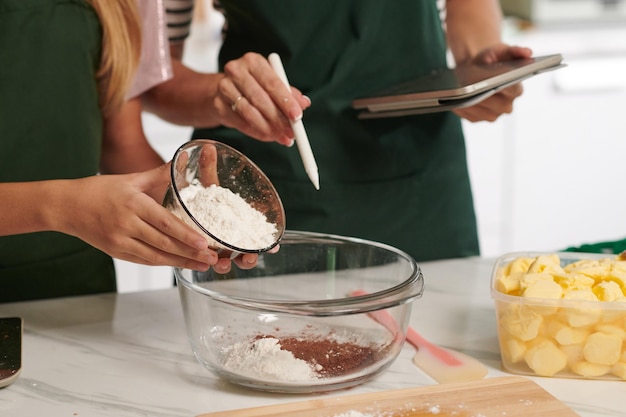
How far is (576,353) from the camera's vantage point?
84cm

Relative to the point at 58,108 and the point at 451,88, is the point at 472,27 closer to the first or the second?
the point at 451,88

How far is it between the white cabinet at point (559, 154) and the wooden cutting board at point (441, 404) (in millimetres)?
1807

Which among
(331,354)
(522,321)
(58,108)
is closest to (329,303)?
(331,354)

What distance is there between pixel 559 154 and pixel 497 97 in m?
1.42

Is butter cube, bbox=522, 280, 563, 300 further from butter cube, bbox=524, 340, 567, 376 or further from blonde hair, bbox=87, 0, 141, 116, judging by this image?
blonde hair, bbox=87, 0, 141, 116

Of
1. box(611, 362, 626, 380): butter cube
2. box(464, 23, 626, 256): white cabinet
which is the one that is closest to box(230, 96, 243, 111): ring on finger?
box(611, 362, 626, 380): butter cube

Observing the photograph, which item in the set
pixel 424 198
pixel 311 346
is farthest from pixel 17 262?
pixel 424 198

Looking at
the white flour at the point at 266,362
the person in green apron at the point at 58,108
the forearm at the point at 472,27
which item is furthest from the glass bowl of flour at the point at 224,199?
the forearm at the point at 472,27

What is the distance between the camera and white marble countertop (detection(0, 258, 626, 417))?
0.81 metres

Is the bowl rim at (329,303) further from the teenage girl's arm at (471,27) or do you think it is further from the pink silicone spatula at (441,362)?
the teenage girl's arm at (471,27)

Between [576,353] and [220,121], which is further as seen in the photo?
[220,121]

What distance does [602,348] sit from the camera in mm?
832

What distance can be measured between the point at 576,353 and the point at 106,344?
517mm

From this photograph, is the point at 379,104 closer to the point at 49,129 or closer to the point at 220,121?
the point at 220,121
